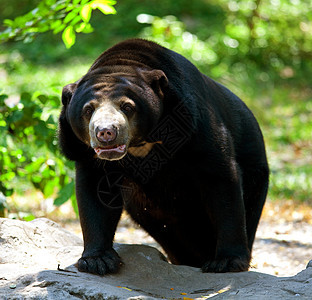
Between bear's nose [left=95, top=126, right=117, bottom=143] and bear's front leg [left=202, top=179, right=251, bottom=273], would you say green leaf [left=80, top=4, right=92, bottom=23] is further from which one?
bear's front leg [left=202, top=179, right=251, bottom=273]

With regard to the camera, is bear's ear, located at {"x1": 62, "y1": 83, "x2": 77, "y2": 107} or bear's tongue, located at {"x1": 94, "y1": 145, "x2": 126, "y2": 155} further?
bear's ear, located at {"x1": 62, "y1": 83, "x2": 77, "y2": 107}

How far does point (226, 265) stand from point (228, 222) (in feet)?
0.91

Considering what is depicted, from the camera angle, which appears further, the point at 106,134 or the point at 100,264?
the point at 100,264

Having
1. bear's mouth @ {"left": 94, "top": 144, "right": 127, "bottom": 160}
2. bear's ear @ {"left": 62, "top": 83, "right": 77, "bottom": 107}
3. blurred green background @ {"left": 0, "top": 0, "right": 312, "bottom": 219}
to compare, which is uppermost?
bear's ear @ {"left": 62, "top": 83, "right": 77, "bottom": 107}

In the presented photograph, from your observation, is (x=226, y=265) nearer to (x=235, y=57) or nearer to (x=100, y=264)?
(x=100, y=264)

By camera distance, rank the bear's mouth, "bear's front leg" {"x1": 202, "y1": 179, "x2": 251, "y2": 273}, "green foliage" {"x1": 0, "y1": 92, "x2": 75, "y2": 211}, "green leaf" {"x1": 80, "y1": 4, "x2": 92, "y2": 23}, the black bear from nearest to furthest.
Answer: the bear's mouth < the black bear < "bear's front leg" {"x1": 202, "y1": 179, "x2": 251, "y2": 273} < "green leaf" {"x1": 80, "y1": 4, "x2": 92, "y2": 23} < "green foliage" {"x1": 0, "y1": 92, "x2": 75, "y2": 211}

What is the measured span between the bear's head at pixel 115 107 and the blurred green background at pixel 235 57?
3120 millimetres

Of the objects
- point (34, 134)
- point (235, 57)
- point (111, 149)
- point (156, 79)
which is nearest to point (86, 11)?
point (156, 79)

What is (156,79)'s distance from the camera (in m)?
3.64

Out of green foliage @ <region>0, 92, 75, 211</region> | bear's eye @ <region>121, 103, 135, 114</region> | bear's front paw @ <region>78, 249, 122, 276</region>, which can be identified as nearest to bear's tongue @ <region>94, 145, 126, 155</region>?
bear's eye @ <region>121, 103, 135, 114</region>

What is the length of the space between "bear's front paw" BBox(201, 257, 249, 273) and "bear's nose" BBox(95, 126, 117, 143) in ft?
3.66

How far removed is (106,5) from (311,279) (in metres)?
2.23

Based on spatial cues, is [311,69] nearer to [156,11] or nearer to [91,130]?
[156,11]

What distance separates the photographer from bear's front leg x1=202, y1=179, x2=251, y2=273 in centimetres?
384
